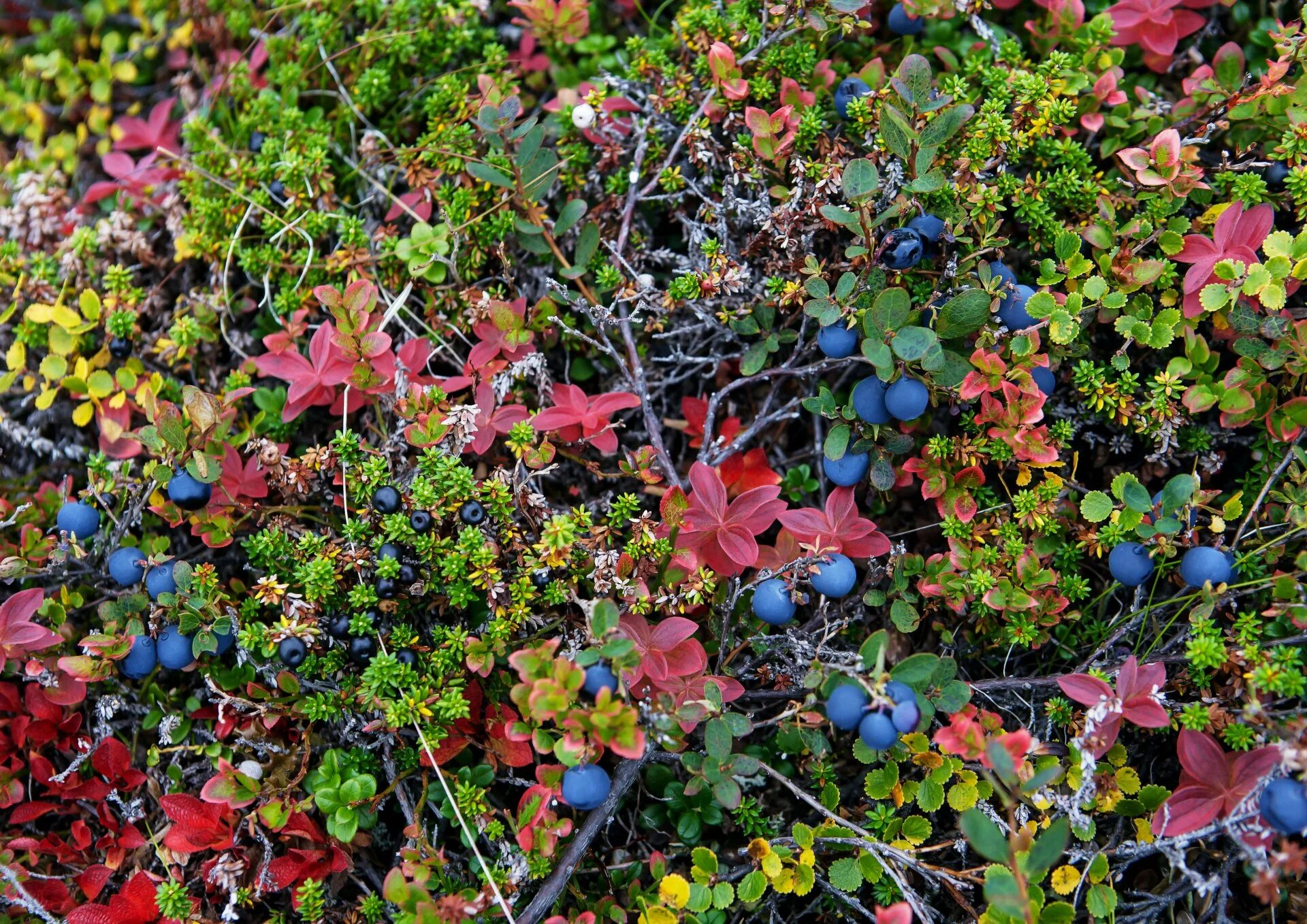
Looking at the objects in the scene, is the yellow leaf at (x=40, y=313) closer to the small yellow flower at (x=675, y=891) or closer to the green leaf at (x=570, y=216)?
the green leaf at (x=570, y=216)

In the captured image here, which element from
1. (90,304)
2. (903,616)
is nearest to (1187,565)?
(903,616)

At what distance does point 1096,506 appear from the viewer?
249 centimetres

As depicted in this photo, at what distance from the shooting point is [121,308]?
10.5ft

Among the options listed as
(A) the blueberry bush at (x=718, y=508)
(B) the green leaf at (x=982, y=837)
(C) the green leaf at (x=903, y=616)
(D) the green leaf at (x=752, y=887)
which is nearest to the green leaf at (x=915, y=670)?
(A) the blueberry bush at (x=718, y=508)

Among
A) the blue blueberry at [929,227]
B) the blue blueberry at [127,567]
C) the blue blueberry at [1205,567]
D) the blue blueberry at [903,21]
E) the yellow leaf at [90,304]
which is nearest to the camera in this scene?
the blue blueberry at [1205,567]

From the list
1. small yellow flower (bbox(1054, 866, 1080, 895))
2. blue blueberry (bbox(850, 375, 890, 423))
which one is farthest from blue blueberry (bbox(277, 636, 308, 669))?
small yellow flower (bbox(1054, 866, 1080, 895))

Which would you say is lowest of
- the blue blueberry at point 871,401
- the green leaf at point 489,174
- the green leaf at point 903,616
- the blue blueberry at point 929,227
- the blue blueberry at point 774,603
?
the green leaf at point 903,616

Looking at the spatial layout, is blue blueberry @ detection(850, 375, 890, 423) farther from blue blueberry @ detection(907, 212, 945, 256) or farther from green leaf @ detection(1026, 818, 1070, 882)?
green leaf @ detection(1026, 818, 1070, 882)

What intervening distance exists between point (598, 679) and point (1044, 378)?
1498mm

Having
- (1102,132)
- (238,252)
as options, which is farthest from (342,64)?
(1102,132)

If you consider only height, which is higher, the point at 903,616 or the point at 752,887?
the point at 903,616

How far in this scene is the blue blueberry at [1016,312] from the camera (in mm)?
2592

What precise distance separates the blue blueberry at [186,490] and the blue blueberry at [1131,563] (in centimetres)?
253

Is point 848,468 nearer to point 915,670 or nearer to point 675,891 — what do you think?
point 915,670
